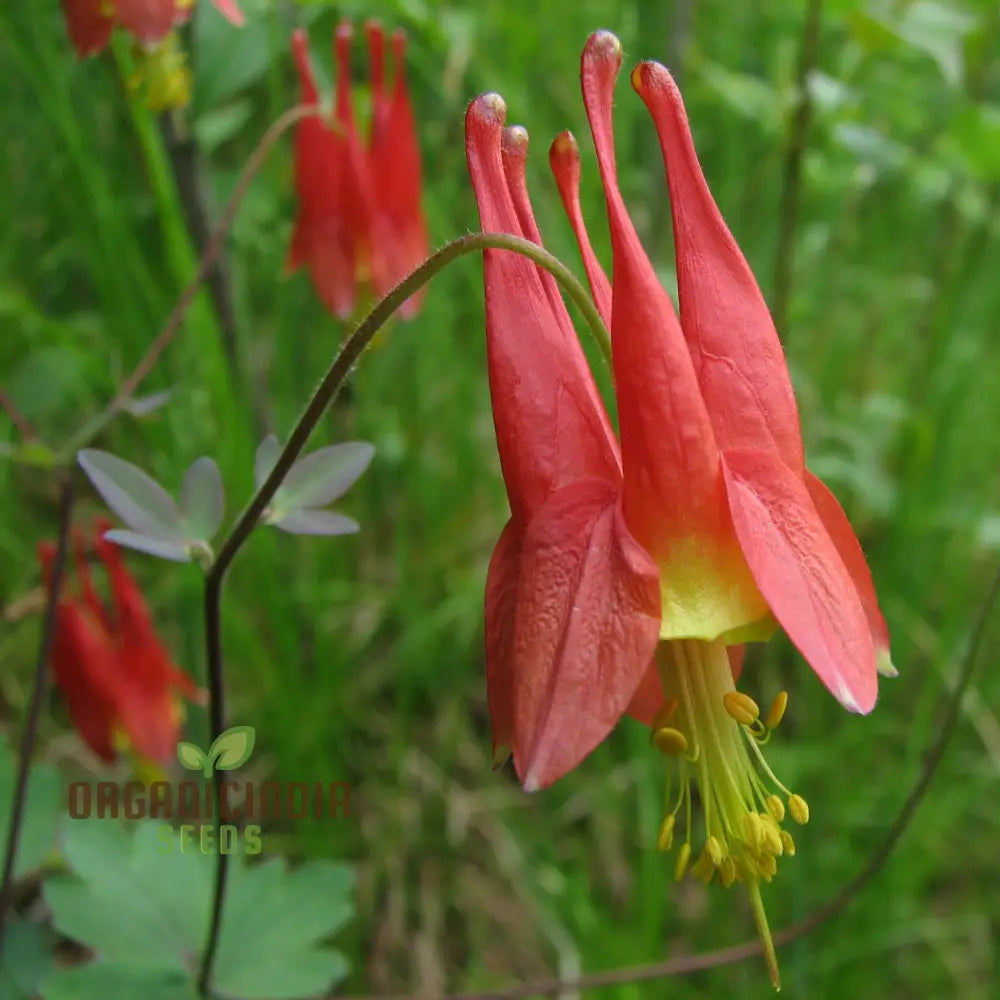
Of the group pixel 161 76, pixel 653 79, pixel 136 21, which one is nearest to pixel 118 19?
pixel 136 21

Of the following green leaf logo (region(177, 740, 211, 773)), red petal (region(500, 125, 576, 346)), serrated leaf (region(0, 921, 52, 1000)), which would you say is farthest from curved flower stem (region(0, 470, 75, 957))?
red petal (region(500, 125, 576, 346))

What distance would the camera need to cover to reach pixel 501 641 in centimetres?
70

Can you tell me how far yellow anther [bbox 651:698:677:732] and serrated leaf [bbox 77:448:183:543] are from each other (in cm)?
39

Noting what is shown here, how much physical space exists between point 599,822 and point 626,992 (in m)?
0.44

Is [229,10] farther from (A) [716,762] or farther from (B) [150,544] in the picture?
(A) [716,762]

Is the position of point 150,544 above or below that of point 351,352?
below

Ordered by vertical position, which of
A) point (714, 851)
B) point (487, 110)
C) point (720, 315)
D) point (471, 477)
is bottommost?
point (471, 477)

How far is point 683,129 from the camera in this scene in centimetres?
80

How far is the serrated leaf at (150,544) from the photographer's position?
796 millimetres

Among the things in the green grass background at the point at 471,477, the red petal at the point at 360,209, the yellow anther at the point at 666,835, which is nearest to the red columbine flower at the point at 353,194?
the red petal at the point at 360,209

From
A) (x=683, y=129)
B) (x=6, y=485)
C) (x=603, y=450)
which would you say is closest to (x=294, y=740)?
(x=6, y=485)

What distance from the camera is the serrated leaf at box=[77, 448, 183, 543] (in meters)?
0.84

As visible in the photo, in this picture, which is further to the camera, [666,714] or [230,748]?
[230,748]

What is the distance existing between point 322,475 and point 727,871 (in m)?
0.43
